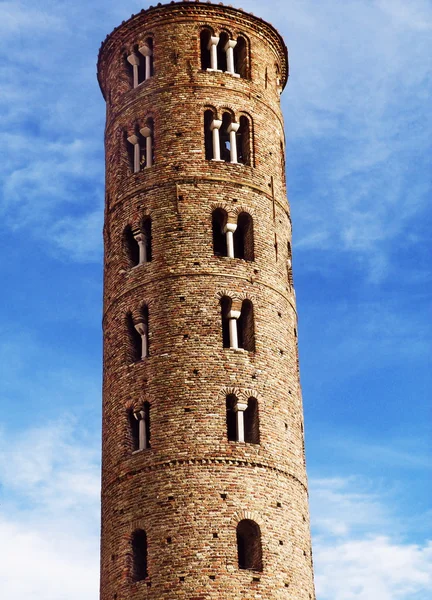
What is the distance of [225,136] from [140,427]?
1041cm

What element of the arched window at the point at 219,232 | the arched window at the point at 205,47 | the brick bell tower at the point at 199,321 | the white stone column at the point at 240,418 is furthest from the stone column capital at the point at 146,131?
the white stone column at the point at 240,418

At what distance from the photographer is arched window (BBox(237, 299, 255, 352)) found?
3369cm

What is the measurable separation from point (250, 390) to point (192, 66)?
432 inches

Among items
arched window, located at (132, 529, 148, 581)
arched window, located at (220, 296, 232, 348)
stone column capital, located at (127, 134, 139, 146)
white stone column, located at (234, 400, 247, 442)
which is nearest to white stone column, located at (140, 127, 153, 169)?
stone column capital, located at (127, 134, 139, 146)

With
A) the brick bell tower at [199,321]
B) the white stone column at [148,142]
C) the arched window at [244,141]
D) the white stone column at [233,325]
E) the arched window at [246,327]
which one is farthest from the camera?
the arched window at [244,141]

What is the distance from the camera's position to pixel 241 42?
38.8 metres

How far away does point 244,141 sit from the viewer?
37.2 m

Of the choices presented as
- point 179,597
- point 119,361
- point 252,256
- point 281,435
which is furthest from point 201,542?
point 252,256

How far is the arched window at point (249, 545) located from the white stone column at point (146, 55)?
14.8m

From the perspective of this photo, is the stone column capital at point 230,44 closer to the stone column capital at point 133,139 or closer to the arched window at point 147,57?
the arched window at point 147,57

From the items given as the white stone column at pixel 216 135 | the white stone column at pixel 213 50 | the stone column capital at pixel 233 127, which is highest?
the white stone column at pixel 213 50

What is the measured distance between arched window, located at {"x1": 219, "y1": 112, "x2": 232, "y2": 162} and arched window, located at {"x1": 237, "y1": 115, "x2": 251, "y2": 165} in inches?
14.4

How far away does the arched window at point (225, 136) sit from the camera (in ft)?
121

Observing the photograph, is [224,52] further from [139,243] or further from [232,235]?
[139,243]
